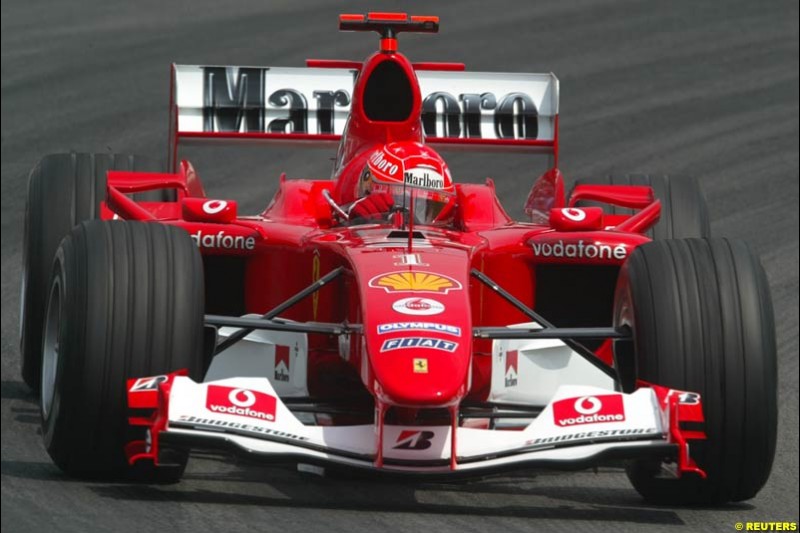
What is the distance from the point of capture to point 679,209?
1002 cm

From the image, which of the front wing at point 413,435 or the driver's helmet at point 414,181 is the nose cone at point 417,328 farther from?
the driver's helmet at point 414,181

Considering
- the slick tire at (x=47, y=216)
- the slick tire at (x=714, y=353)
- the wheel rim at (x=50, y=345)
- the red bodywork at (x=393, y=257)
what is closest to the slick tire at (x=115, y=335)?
the wheel rim at (x=50, y=345)

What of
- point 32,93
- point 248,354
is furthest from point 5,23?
point 248,354

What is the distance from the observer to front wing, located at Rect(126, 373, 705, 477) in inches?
254

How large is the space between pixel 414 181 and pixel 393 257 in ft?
4.02

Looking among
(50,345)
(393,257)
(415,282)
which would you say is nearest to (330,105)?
(393,257)

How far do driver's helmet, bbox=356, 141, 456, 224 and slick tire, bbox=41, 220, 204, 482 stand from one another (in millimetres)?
1625

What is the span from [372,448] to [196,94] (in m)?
4.67

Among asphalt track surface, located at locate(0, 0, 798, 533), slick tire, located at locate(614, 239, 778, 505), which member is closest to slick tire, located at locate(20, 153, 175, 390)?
asphalt track surface, located at locate(0, 0, 798, 533)

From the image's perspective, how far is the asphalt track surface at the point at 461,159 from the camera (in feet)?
22.3

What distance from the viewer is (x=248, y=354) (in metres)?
8.14

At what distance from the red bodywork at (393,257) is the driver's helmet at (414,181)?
0.46 feet

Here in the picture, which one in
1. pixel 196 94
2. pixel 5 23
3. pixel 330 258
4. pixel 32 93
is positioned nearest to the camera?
pixel 330 258

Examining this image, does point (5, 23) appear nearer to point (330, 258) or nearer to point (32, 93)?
point (32, 93)
